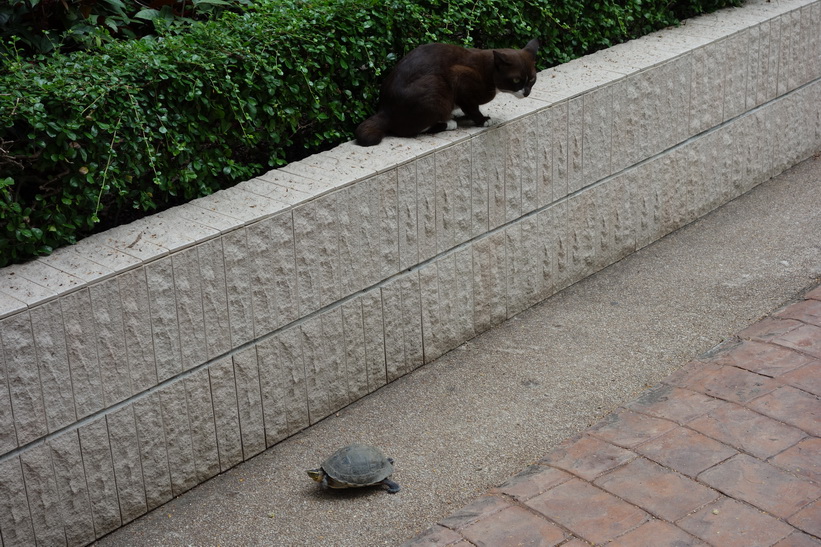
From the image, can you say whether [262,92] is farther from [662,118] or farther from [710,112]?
[710,112]

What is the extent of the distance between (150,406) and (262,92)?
1.70 meters

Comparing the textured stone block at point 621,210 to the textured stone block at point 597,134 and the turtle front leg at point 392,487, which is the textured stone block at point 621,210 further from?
the turtle front leg at point 392,487

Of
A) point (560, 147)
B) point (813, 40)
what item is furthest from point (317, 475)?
point (813, 40)

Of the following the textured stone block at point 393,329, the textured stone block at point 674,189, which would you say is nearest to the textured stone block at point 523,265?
the textured stone block at point 393,329

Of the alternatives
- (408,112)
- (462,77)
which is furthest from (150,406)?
(462,77)

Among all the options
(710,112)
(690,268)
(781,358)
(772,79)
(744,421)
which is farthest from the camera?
(772,79)

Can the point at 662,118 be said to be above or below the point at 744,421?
above

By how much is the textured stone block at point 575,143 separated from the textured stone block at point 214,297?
8.36 ft

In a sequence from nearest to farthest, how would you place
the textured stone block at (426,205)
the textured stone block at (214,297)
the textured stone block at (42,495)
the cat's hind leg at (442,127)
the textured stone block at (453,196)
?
1. the textured stone block at (42,495)
2. the textured stone block at (214,297)
3. the textured stone block at (426,205)
4. the textured stone block at (453,196)
5. the cat's hind leg at (442,127)

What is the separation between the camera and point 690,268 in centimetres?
630

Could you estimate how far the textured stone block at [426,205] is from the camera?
5.05 m

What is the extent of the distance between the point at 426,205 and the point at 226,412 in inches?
61.4

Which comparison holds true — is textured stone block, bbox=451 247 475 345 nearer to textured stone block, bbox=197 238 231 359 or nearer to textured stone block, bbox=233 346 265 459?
textured stone block, bbox=233 346 265 459

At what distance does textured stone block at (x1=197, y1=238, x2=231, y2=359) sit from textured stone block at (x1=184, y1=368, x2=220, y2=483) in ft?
0.45
